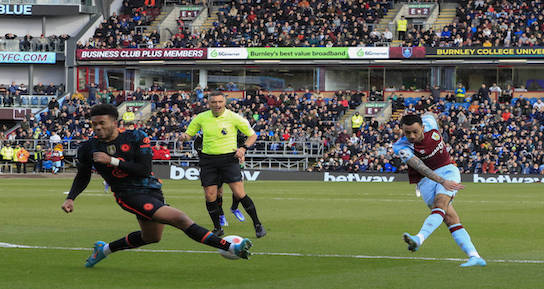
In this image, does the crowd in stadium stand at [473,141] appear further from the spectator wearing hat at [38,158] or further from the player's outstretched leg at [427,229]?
the player's outstretched leg at [427,229]

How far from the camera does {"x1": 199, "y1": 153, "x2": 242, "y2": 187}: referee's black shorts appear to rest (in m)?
13.5

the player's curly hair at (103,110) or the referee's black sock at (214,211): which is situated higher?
the player's curly hair at (103,110)

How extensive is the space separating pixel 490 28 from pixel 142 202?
4781cm

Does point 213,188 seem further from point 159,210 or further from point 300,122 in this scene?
point 300,122

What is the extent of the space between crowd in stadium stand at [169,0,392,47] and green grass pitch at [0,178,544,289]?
35229 mm

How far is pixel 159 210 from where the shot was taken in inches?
346

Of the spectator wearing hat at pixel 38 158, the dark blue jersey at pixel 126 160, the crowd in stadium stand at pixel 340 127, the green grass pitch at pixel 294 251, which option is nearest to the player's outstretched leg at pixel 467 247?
the green grass pitch at pixel 294 251

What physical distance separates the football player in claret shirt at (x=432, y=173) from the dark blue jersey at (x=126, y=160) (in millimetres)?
3090

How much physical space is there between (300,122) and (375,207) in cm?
2864

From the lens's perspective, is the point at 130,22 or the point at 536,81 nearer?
the point at 536,81

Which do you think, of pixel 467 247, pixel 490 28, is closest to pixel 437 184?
pixel 467 247

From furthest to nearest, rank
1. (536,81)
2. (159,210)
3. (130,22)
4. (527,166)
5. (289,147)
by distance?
1. (130,22)
2. (536,81)
3. (289,147)
4. (527,166)
5. (159,210)

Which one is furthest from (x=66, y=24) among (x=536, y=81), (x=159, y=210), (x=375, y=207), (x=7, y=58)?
(x=159, y=210)

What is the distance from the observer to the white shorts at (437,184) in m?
10.2
